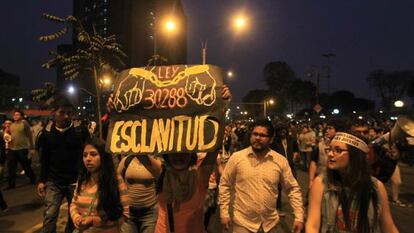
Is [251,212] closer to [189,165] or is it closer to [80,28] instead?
[189,165]

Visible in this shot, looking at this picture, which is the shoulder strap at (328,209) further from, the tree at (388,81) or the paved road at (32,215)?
the tree at (388,81)

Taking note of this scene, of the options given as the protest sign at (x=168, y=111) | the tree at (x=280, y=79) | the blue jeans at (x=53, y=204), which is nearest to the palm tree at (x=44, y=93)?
the blue jeans at (x=53, y=204)

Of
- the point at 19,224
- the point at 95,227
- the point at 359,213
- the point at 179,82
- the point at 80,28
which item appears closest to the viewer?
the point at 359,213

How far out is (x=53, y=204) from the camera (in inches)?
230

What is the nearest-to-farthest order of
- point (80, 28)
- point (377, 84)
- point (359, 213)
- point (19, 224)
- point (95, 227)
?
point (359, 213) < point (95, 227) < point (19, 224) < point (80, 28) < point (377, 84)

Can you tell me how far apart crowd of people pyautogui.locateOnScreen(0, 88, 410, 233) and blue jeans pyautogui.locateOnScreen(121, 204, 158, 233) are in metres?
0.01

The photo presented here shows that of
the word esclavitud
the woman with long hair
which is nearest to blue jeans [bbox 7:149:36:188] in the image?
the word esclavitud

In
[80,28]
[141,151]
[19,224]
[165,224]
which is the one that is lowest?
[19,224]

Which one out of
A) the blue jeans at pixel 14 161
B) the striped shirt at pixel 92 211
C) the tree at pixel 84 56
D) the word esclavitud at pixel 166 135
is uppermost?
the tree at pixel 84 56

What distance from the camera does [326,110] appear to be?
96.7m

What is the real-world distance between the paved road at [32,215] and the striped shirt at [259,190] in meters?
1.47

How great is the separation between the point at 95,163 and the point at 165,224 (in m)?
0.88

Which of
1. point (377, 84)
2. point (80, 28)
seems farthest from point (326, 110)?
point (80, 28)

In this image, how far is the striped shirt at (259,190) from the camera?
4609 millimetres
